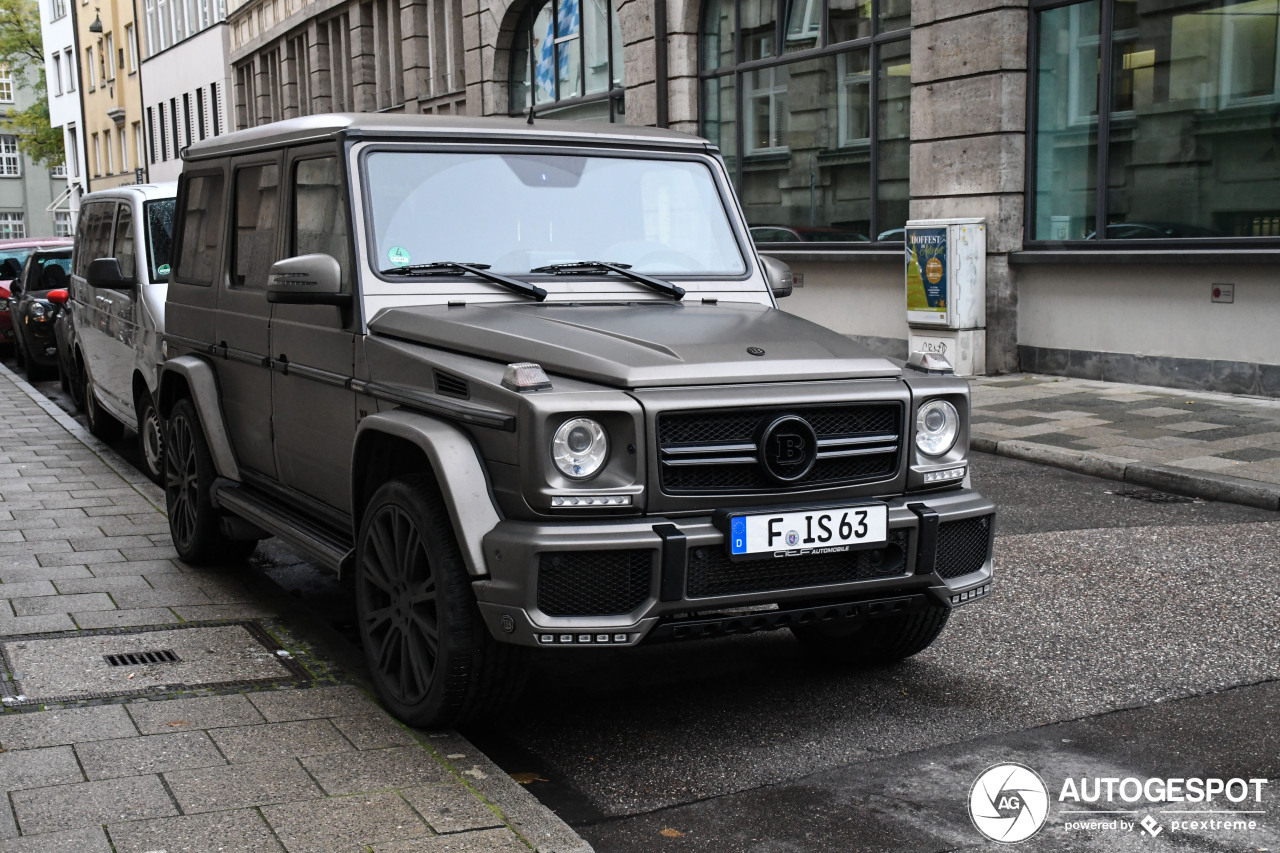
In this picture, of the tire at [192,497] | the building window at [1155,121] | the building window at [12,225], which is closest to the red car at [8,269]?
the building window at [1155,121]

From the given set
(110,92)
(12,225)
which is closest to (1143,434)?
(110,92)

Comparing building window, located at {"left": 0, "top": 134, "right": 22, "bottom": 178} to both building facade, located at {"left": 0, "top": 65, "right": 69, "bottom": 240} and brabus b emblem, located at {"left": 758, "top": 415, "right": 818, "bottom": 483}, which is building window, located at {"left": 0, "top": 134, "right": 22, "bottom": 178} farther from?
brabus b emblem, located at {"left": 758, "top": 415, "right": 818, "bottom": 483}

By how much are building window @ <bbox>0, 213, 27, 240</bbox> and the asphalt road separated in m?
77.5

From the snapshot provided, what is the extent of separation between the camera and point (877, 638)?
507 centimetres

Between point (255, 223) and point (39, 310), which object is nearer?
point (255, 223)

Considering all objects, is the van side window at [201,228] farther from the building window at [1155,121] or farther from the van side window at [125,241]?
the building window at [1155,121]

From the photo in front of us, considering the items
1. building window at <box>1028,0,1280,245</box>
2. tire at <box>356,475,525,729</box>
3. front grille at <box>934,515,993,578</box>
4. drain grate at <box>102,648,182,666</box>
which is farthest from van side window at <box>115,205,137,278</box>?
building window at <box>1028,0,1280,245</box>

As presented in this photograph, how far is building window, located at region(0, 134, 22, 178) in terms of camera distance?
251ft

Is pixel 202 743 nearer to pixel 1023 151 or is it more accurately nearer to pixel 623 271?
pixel 623 271

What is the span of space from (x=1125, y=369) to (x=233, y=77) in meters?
35.5

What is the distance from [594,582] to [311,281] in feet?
5.37

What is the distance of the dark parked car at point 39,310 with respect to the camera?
1755cm

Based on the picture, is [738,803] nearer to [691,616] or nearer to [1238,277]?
[691,616]

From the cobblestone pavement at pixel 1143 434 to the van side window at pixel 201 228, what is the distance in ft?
18.8
